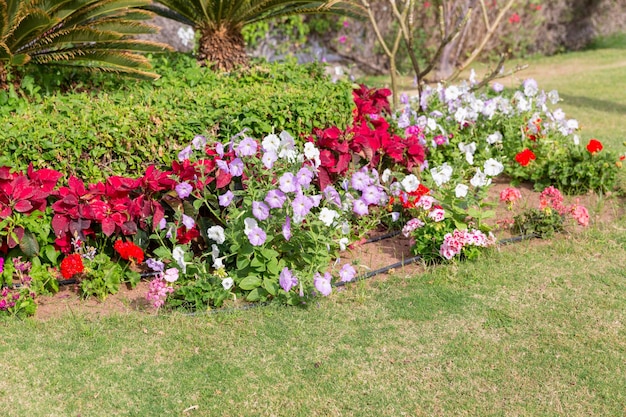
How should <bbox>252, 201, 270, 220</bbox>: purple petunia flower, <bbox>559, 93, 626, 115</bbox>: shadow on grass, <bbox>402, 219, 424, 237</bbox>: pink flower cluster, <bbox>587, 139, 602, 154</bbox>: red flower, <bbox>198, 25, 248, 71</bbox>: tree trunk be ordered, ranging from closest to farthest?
1. <bbox>252, 201, 270, 220</bbox>: purple petunia flower
2. <bbox>402, 219, 424, 237</bbox>: pink flower cluster
3. <bbox>587, 139, 602, 154</bbox>: red flower
4. <bbox>198, 25, 248, 71</bbox>: tree trunk
5. <bbox>559, 93, 626, 115</bbox>: shadow on grass

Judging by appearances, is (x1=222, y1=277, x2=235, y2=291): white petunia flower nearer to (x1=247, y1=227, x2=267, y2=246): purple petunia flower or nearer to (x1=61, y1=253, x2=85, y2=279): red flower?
(x1=247, y1=227, x2=267, y2=246): purple petunia flower

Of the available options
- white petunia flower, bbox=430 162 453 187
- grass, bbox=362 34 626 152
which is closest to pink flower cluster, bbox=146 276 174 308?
white petunia flower, bbox=430 162 453 187

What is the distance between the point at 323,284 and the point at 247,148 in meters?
0.82

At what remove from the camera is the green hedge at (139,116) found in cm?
408

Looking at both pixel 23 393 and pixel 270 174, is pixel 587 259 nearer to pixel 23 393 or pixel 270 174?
pixel 270 174

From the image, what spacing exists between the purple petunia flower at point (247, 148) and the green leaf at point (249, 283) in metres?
0.65

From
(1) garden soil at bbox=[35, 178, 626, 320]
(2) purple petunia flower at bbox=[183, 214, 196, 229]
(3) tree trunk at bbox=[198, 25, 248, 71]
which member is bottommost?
(1) garden soil at bbox=[35, 178, 626, 320]

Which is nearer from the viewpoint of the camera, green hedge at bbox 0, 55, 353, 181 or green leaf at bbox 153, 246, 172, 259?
green leaf at bbox 153, 246, 172, 259

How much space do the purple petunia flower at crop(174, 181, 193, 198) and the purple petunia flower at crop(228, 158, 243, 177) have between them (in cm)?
23

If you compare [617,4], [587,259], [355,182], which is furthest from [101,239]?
[617,4]

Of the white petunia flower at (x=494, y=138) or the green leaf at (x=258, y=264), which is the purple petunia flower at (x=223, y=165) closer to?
the green leaf at (x=258, y=264)

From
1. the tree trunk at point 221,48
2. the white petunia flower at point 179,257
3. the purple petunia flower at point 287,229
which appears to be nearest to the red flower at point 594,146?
the purple petunia flower at point 287,229

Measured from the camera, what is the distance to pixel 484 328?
3.53 m

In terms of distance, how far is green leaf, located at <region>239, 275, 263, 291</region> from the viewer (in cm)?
375
